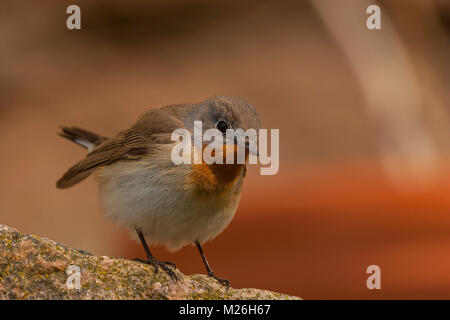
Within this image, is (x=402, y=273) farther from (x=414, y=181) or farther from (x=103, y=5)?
(x=103, y=5)

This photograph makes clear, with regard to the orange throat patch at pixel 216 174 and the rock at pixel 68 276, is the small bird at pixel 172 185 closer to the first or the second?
the orange throat patch at pixel 216 174

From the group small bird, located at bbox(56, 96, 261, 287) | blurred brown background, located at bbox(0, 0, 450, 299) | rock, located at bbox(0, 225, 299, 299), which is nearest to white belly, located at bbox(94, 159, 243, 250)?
small bird, located at bbox(56, 96, 261, 287)

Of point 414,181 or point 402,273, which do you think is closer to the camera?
point 402,273

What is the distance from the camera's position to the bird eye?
290cm

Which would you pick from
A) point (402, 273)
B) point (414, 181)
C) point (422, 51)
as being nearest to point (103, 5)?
point (422, 51)

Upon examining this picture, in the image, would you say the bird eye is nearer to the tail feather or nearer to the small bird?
the small bird

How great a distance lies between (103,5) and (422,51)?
4128 mm

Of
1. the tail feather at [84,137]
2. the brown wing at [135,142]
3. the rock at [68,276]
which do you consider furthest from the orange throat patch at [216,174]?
the tail feather at [84,137]

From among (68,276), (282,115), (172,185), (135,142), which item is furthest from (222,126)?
(282,115)

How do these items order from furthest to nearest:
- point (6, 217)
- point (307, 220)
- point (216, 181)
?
point (6, 217) → point (307, 220) → point (216, 181)

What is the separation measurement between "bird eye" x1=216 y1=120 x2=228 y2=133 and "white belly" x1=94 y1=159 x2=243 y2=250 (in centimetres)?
24

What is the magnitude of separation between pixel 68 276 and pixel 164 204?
68cm

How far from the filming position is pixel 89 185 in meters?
7.12

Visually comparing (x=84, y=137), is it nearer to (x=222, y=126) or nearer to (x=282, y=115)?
(x=222, y=126)
